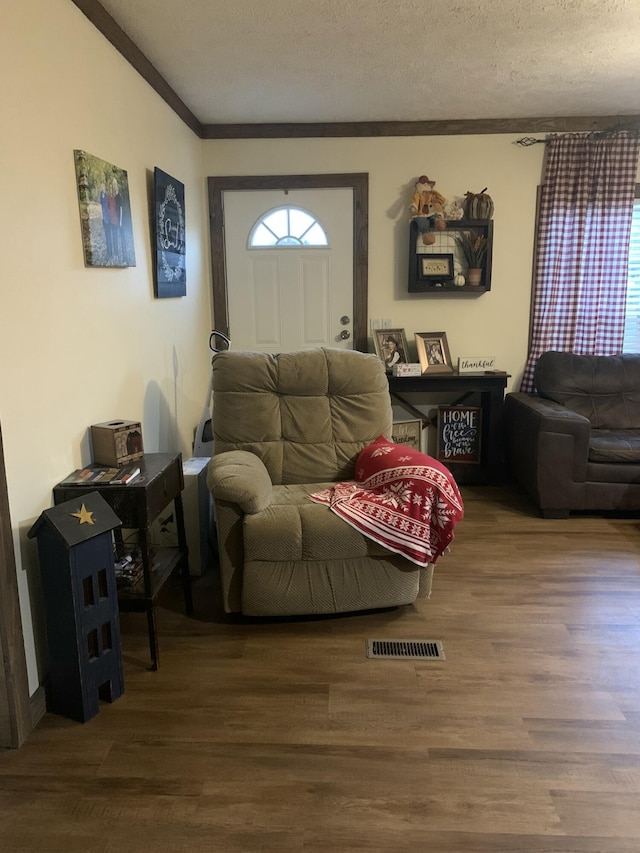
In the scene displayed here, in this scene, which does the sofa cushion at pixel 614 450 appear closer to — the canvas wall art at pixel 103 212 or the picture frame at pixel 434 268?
the picture frame at pixel 434 268

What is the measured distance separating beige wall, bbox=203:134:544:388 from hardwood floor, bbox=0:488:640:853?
2.25m

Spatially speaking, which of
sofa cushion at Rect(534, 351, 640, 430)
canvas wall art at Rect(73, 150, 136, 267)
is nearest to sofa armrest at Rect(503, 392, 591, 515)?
sofa cushion at Rect(534, 351, 640, 430)

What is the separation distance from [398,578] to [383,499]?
34cm

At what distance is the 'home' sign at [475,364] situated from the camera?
4312mm

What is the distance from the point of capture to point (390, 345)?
14.2 feet

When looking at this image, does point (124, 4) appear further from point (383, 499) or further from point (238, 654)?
point (238, 654)

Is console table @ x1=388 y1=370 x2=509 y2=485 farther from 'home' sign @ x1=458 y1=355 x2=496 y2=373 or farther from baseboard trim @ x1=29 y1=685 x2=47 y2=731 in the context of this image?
baseboard trim @ x1=29 y1=685 x2=47 y2=731

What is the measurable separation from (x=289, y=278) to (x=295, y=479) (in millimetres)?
1941

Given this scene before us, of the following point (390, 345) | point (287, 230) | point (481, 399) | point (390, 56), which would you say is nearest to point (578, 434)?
point (481, 399)

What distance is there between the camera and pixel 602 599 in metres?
2.76

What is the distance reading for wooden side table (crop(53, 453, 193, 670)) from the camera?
2.12 metres

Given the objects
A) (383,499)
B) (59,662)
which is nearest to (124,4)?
(383,499)

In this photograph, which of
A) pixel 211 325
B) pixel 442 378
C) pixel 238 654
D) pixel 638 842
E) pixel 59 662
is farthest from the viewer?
pixel 211 325

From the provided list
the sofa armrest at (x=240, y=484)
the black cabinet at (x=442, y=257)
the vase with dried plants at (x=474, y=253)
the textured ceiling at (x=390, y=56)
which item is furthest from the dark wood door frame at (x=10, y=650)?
the vase with dried plants at (x=474, y=253)
